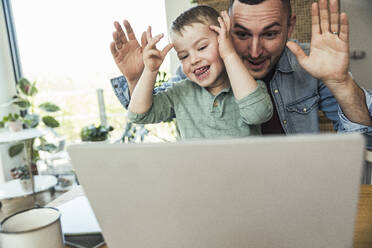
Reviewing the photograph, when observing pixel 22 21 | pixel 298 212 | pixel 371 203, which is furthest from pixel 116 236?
pixel 22 21

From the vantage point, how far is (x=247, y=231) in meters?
0.39

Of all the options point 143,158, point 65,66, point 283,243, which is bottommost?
point 283,243

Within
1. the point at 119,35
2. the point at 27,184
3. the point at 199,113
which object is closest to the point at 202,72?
the point at 199,113

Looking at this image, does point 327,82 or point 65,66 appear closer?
point 327,82

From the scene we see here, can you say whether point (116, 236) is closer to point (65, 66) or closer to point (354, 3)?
point (354, 3)

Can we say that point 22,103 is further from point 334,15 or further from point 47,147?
point 334,15

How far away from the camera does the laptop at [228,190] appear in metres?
0.32

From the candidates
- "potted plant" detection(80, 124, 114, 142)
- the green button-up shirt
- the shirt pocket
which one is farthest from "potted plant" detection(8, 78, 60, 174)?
the shirt pocket

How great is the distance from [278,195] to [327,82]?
0.53 meters

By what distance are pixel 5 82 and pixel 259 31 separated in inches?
125

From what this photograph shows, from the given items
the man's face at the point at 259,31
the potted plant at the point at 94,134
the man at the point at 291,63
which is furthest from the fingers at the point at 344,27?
the potted plant at the point at 94,134

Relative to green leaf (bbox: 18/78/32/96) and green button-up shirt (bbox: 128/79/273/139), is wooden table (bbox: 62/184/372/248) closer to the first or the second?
green button-up shirt (bbox: 128/79/273/139)

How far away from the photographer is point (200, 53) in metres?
0.82

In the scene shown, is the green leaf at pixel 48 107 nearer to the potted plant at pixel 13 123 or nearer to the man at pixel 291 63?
the potted plant at pixel 13 123
